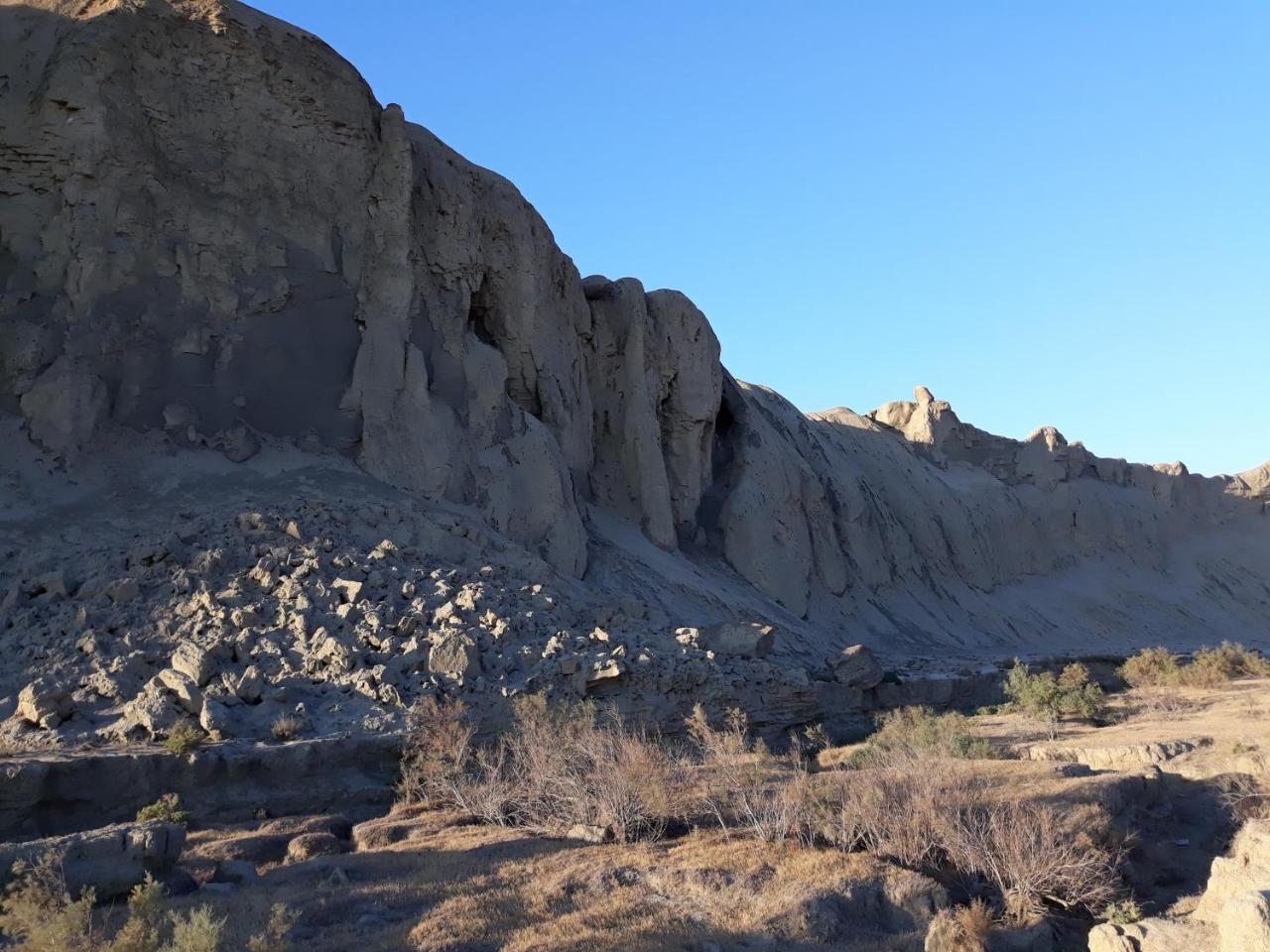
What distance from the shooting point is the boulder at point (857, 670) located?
67.2 ft

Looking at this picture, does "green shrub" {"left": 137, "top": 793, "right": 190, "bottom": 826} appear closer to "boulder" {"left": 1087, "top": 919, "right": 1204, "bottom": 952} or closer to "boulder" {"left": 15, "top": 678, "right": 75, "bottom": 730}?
"boulder" {"left": 15, "top": 678, "right": 75, "bottom": 730}

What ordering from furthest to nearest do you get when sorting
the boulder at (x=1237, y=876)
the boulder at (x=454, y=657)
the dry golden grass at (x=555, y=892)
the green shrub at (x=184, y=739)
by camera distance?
1. the boulder at (x=454, y=657)
2. the green shrub at (x=184, y=739)
3. the dry golden grass at (x=555, y=892)
4. the boulder at (x=1237, y=876)

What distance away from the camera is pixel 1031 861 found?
999cm

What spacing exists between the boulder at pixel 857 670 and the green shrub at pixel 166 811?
40.0 feet

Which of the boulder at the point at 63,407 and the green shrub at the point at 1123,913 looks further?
the boulder at the point at 63,407

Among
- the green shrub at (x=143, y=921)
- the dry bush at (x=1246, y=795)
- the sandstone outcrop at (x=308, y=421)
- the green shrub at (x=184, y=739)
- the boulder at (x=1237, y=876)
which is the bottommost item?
the dry bush at (x=1246, y=795)

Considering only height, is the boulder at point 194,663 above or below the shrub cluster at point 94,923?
above

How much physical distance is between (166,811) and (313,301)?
1198 centimetres

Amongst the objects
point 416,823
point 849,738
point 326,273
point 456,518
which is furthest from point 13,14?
point 849,738

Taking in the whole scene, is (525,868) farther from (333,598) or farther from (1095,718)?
(1095,718)

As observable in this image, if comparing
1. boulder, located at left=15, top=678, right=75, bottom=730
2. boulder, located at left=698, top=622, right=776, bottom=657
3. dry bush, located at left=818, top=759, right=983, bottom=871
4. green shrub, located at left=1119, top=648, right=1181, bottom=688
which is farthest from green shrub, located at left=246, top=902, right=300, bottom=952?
green shrub, located at left=1119, top=648, right=1181, bottom=688

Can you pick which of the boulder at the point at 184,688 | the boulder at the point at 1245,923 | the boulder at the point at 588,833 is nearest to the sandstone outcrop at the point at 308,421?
the boulder at the point at 184,688

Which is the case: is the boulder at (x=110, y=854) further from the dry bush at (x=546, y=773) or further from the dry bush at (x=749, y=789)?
the dry bush at (x=749, y=789)

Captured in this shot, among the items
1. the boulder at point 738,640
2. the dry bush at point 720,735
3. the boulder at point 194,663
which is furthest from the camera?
the boulder at point 738,640
